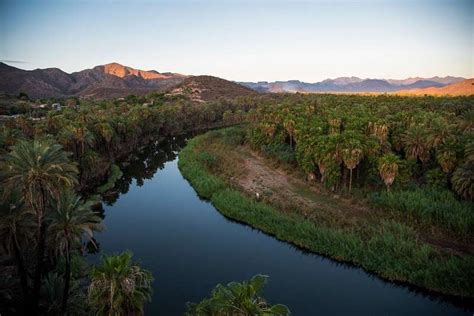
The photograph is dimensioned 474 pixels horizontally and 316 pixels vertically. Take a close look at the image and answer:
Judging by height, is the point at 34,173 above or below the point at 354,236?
above

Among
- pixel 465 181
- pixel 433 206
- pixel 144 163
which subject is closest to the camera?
pixel 465 181

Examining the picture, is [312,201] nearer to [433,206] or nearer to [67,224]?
[433,206]

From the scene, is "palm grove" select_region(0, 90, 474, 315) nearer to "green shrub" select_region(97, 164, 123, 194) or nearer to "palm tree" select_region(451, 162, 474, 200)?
→ "palm tree" select_region(451, 162, 474, 200)

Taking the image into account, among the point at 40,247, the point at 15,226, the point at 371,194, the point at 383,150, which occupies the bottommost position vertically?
the point at 371,194

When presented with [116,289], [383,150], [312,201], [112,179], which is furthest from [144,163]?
[116,289]

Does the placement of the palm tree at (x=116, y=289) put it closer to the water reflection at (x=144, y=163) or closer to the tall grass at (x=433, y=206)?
the tall grass at (x=433, y=206)

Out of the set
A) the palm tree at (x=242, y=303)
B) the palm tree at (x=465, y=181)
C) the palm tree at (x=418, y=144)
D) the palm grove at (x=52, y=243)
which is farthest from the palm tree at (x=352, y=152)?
the palm tree at (x=242, y=303)
